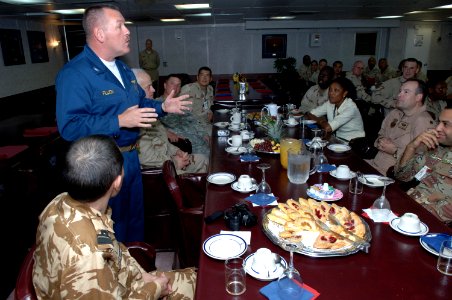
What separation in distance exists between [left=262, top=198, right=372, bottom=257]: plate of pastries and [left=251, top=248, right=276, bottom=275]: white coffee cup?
0.08 metres

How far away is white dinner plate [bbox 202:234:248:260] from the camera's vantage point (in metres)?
1.18

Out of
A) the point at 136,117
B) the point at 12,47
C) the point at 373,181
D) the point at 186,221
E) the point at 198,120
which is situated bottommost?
the point at 186,221

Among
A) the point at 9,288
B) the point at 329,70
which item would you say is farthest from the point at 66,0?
the point at 9,288

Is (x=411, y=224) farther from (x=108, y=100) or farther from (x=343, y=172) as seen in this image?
(x=108, y=100)

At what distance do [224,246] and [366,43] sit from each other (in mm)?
12671

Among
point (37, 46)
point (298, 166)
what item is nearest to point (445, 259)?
point (298, 166)

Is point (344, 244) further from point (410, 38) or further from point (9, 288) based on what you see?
point (410, 38)

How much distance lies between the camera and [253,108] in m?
4.66

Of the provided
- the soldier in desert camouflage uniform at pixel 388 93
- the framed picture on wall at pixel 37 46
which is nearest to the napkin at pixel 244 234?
the soldier in desert camouflage uniform at pixel 388 93

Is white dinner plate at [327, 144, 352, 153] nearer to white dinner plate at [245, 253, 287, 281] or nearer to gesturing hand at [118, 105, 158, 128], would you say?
gesturing hand at [118, 105, 158, 128]

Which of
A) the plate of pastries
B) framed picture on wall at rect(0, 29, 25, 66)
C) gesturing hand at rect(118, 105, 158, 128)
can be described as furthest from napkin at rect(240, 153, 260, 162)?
framed picture on wall at rect(0, 29, 25, 66)

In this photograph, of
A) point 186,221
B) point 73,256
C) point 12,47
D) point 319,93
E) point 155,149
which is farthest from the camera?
point 12,47

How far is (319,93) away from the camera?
4703 mm

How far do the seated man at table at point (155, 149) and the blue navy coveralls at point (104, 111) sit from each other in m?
0.38
